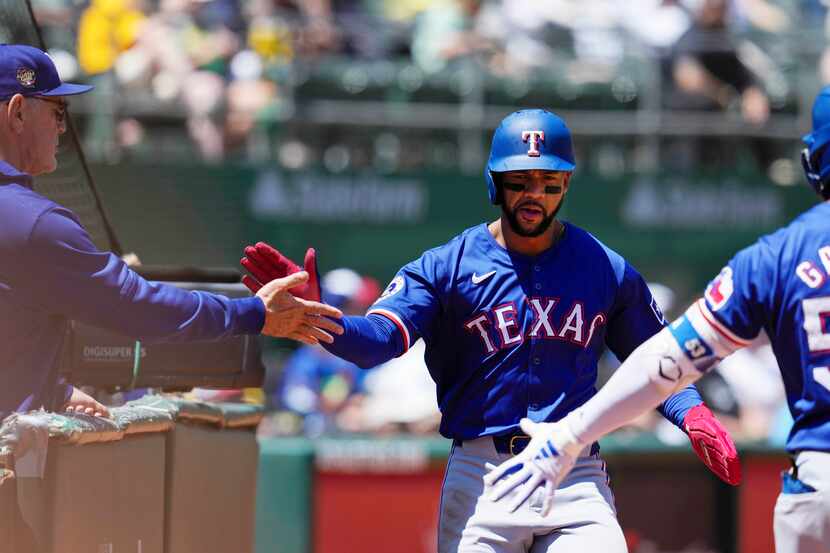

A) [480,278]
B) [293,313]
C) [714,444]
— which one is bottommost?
[714,444]

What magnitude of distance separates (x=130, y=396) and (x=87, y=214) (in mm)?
854

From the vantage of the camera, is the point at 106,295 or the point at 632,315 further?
the point at 632,315

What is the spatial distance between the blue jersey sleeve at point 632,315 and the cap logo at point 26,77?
2058mm

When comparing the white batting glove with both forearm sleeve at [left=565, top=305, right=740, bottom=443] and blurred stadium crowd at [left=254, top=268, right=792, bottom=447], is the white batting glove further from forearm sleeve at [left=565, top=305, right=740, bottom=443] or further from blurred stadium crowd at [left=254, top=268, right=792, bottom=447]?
blurred stadium crowd at [left=254, top=268, right=792, bottom=447]

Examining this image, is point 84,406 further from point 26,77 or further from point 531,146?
point 531,146

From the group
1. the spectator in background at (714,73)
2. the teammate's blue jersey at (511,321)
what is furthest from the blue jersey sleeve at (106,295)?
Answer: the spectator in background at (714,73)

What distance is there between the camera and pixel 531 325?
4.61 meters

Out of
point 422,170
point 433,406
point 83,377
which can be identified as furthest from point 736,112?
point 83,377

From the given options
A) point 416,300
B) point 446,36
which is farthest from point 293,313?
point 446,36

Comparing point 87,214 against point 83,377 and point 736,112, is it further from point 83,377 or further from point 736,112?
point 736,112

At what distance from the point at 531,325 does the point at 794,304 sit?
1125 millimetres

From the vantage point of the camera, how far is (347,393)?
406 inches

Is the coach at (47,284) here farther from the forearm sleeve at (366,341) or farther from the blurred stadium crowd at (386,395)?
the blurred stadium crowd at (386,395)

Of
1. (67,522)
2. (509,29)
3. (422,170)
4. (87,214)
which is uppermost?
(509,29)
